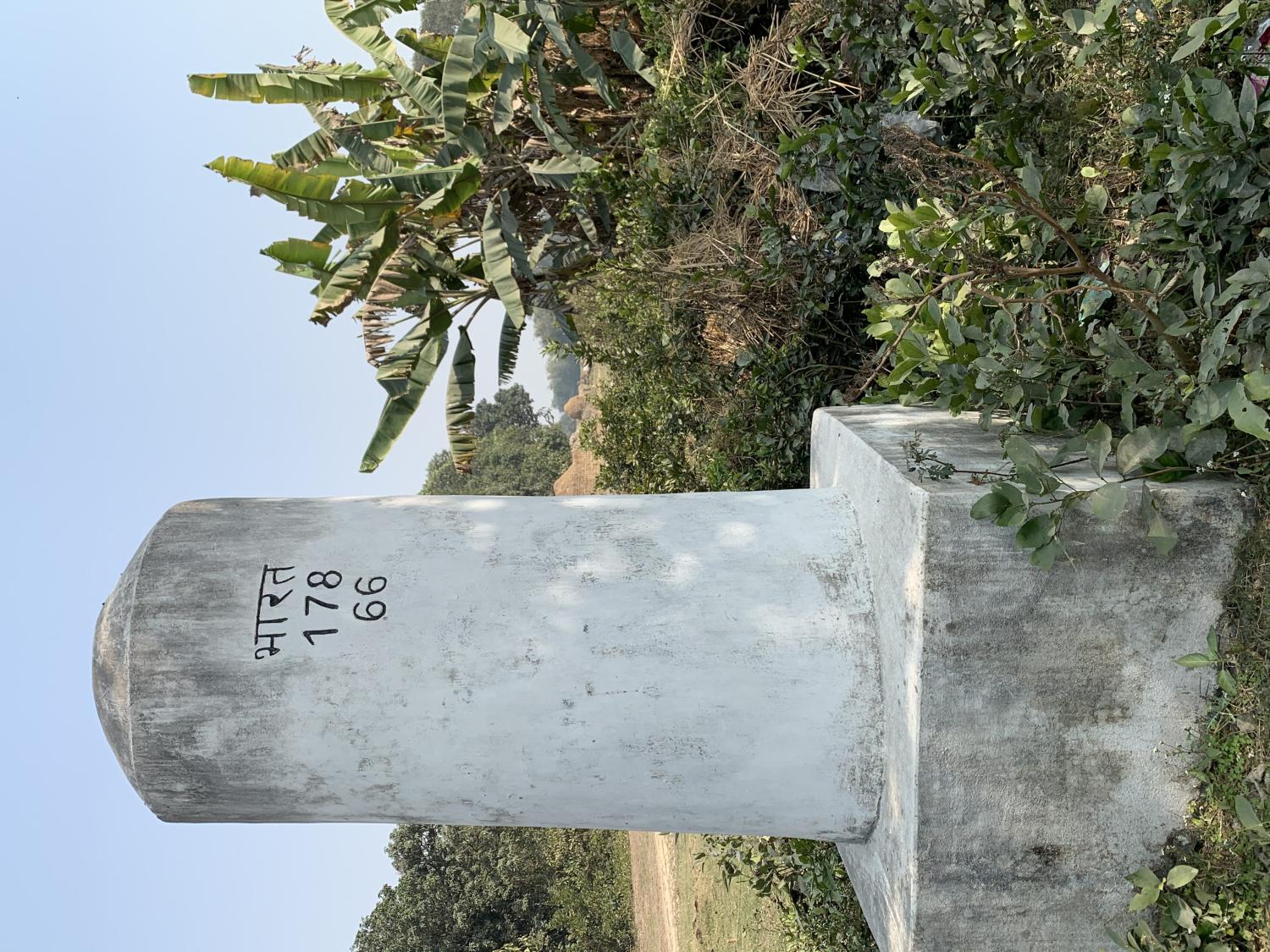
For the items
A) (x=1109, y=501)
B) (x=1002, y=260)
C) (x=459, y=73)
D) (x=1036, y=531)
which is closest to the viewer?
(x=1109, y=501)

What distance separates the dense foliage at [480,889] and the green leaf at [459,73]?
15785 mm

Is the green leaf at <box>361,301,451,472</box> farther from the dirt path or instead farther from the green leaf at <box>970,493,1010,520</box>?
the dirt path

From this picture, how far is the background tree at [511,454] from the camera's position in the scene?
37906mm

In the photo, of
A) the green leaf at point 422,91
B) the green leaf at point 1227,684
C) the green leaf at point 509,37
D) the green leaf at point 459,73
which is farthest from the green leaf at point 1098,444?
the green leaf at point 422,91

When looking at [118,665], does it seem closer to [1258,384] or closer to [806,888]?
[1258,384]

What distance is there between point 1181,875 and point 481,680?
2218 millimetres

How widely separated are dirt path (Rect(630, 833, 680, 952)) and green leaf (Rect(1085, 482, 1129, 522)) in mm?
9927

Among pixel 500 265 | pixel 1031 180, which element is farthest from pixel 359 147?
pixel 1031 180

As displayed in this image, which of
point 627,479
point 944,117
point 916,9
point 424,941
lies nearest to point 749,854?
point 627,479

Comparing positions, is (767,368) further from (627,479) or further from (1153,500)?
(1153,500)

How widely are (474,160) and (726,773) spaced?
17.8 ft

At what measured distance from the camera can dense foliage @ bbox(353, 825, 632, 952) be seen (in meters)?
19.9

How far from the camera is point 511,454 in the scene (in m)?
40.8

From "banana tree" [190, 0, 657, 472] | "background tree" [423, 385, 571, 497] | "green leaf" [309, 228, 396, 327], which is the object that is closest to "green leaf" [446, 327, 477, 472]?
"banana tree" [190, 0, 657, 472]
